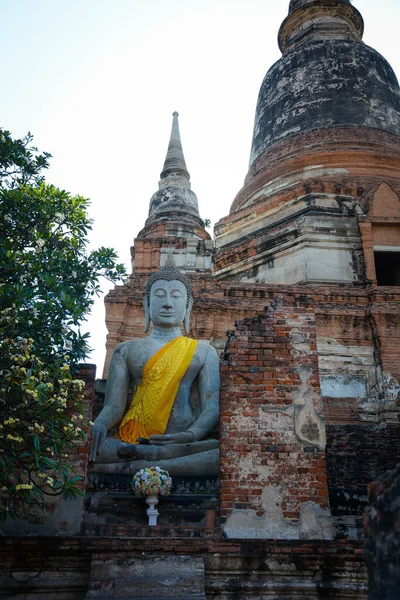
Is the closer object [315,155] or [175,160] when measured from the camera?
[315,155]

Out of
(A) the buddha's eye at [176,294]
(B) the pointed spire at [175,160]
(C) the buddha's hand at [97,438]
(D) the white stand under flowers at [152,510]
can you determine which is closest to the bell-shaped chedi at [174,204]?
(B) the pointed spire at [175,160]

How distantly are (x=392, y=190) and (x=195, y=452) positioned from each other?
10.4 metres

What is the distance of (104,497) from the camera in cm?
610

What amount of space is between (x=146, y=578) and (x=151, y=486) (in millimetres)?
1184

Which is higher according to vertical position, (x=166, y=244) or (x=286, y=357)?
(x=166, y=244)

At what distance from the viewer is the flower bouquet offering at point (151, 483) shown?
5883 millimetres

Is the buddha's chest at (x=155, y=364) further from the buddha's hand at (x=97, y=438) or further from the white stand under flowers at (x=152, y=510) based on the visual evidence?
the white stand under flowers at (x=152, y=510)

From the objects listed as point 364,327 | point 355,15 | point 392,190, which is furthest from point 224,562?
point 355,15

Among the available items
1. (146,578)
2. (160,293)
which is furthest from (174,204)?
(146,578)

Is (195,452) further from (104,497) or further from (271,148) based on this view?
(271,148)

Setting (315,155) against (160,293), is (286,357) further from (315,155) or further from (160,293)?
(315,155)

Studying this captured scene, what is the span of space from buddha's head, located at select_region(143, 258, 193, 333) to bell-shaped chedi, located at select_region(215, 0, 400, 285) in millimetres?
6362

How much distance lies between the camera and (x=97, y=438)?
6477 mm

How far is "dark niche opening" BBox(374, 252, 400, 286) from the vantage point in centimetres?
1491
